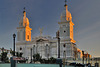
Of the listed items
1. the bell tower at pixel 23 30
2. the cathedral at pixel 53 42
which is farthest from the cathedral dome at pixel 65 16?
the bell tower at pixel 23 30

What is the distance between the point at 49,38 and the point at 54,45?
14.7ft

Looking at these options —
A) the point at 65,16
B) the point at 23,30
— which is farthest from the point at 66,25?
the point at 23,30

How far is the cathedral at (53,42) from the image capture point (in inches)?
3383

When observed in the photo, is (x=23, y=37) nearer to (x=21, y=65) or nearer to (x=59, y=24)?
(x=59, y=24)

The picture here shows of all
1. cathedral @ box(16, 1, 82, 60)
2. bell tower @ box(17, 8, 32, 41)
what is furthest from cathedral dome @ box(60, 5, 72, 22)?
bell tower @ box(17, 8, 32, 41)

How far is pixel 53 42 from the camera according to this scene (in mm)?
90375

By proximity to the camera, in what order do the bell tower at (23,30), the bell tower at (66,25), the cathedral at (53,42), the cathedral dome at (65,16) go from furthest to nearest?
1. the bell tower at (23,30)
2. the cathedral dome at (65,16)
3. the bell tower at (66,25)
4. the cathedral at (53,42)

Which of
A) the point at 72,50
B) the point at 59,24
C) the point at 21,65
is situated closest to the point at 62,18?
the point at 59,24

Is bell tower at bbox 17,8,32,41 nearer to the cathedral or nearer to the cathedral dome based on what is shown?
the cathedral

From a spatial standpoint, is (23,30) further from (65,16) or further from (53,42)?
(65,16)

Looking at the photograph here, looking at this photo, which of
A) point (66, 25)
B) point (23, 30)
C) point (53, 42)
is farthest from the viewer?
point (23, 30)

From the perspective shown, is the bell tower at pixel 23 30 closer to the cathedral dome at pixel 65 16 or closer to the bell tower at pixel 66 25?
the bell tower at pixel 66 25

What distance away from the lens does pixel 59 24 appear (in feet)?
297

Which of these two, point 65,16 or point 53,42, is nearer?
point 65,16
